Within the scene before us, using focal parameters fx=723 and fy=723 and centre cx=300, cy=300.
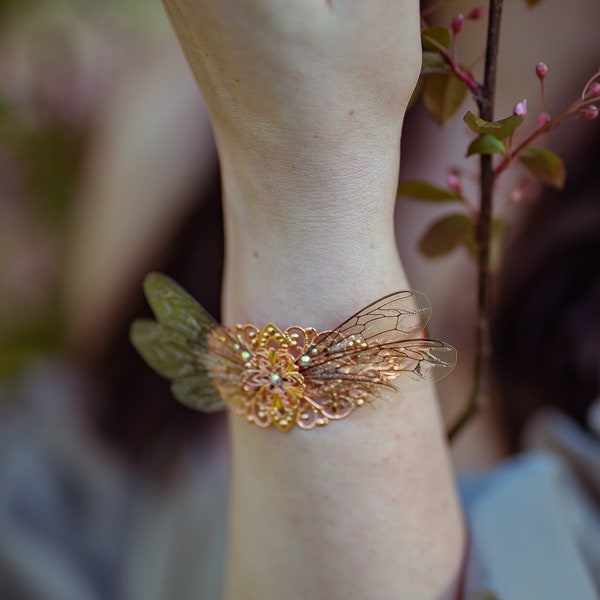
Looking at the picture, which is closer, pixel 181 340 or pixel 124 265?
pixel 181 340

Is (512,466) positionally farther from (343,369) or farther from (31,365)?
(31,365)

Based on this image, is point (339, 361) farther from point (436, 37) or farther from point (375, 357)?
point (436, 37)

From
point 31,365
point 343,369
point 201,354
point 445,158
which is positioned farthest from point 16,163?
point 343,369

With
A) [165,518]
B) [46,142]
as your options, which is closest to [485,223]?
[165,518]

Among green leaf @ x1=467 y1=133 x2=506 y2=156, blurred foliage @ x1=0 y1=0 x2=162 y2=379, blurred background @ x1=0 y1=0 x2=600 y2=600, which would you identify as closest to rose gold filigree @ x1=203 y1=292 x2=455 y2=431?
green leaf @ x1=467 y1=133 x2=506 y2=156

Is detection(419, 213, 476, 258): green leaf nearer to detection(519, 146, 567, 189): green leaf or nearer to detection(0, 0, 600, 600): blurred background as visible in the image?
detection(519, 146, 567, 189): green leaf

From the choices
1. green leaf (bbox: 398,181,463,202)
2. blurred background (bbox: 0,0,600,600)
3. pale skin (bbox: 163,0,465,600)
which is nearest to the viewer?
pale skin (bbox: 163,0,465,600)
